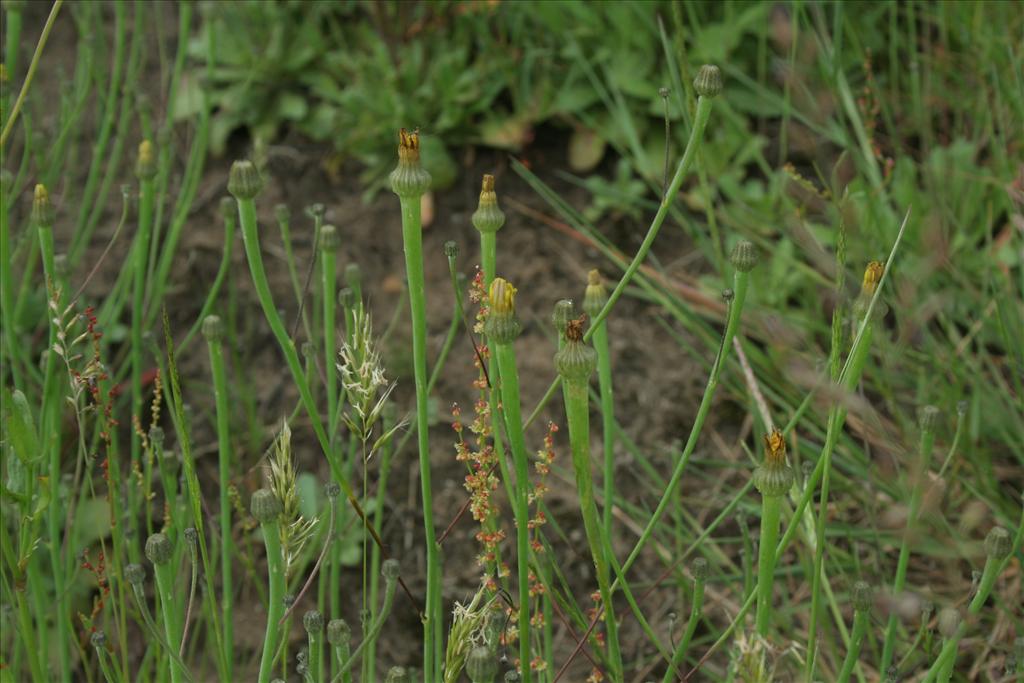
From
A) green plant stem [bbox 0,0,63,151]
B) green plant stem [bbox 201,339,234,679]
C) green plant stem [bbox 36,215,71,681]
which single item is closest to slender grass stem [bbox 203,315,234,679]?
green plant stem [bbox 201,339,234,679]

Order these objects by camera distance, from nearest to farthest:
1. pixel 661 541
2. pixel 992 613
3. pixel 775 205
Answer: pixel 992 613 → pixel 661 541 → pixel 775 205

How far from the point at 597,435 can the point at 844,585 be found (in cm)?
50

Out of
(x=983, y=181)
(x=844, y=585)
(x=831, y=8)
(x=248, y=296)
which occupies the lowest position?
(x=844, y=585)

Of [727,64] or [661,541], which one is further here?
[727,64]

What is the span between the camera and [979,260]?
2.13 metres

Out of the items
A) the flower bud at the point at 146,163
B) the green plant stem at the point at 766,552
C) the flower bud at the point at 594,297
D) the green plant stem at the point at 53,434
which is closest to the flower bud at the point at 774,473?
the green plant stem at the point at 766,552

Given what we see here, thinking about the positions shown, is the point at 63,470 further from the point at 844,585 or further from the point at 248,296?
the point at 844,585

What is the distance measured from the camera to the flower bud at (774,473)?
Answer: 3.17ft

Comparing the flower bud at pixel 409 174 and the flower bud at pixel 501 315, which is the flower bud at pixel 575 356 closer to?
the flower bud at pixel 501 315

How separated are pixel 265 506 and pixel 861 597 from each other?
0.53m

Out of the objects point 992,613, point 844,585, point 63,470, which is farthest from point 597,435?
point 63,470

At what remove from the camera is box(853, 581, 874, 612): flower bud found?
A: 111 cm

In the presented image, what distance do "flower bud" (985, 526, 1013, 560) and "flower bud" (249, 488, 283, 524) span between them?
22.6 inches

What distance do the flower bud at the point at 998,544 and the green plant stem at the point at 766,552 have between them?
17 cm
